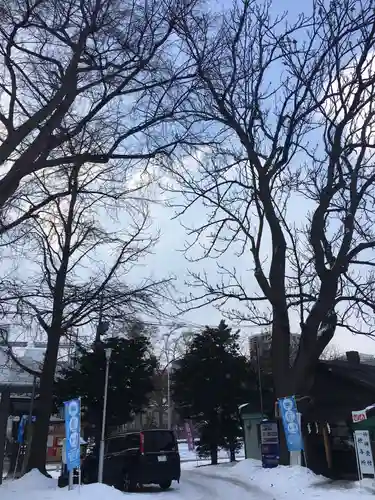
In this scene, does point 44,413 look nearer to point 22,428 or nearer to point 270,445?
point 22,428

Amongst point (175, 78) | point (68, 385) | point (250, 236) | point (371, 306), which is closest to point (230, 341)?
point (68, 385)

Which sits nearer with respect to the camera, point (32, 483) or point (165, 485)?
point (165, 485)

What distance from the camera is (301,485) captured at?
Answer: 46.8 ft

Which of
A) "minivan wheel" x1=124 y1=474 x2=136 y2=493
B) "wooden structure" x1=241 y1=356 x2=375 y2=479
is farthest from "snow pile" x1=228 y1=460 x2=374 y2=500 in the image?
"minivan wheel" x1=124 y1=474 x2=136 y2=493

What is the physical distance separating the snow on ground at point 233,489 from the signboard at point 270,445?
603 millimetres

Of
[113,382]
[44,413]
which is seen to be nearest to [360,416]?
[44,413]

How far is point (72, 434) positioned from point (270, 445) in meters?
9.20

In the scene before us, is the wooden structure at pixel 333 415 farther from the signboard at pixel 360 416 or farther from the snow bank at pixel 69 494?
the snow bank at pixel 69 494

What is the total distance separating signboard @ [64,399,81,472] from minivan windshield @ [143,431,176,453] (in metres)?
3.17

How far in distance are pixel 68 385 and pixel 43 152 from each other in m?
18.4

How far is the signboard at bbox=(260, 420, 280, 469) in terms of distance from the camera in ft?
62.8

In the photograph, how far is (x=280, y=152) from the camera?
18688mm

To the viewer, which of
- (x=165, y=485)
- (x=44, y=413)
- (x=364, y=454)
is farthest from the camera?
(x=44, y=413)

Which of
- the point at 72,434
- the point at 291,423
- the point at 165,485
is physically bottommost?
the point at 165,485
